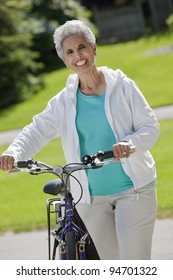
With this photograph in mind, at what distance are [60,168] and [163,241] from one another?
2.97m

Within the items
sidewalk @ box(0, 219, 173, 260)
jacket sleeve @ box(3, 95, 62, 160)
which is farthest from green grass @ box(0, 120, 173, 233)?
jacket sleeve @ box(3, 95, 62, 160)

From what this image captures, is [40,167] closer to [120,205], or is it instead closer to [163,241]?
[120,205]

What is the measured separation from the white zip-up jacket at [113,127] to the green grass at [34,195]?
3.72 m

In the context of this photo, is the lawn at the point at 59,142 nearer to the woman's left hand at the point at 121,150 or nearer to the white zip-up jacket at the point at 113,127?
the white zip-up jacket at the point at 113,127

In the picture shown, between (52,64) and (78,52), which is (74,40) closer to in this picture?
(78,52)

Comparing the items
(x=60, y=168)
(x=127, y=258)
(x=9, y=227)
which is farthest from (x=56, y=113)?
(x=9, y=227)

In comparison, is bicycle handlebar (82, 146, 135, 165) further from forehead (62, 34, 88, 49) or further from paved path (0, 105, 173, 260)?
paved path (0, 105, 173, 260)

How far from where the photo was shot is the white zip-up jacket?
446cm

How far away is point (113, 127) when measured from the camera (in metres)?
4.47

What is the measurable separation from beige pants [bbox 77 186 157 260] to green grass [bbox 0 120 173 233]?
359 centimetres

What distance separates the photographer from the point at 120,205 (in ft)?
14.9

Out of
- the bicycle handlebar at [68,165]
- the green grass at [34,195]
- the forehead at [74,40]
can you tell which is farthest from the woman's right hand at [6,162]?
the green grass at [34,195]

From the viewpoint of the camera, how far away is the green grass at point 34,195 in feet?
28.7

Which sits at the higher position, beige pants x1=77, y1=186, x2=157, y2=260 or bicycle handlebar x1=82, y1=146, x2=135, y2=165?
bicycle handlebar x1=82, y1=146, x2=135, y2=165
